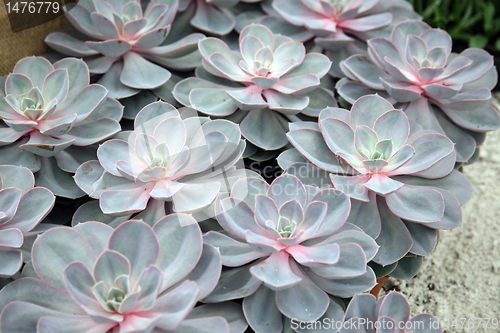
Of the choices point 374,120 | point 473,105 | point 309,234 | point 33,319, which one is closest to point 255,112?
point 374,120

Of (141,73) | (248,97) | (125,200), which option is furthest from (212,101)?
(125,200)

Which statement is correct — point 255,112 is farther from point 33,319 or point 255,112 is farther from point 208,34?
point 33,319

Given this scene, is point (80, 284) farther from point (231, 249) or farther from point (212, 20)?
point (212, 20)

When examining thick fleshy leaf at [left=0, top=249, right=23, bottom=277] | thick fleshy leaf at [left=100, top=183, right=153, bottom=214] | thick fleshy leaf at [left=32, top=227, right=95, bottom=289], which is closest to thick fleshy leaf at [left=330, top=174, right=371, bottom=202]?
thick fleshy leaf at [left=100, top=183, right=153, bottom=214]

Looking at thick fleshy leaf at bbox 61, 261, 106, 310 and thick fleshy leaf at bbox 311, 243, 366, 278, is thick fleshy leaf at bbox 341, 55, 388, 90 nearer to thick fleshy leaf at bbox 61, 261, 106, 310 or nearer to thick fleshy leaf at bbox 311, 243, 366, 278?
thick fleshy leaf at bbox 311, 243, 366, 278

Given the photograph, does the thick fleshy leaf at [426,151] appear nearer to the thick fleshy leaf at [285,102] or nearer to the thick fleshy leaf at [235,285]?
the thick fleshy leaf at [285,102]

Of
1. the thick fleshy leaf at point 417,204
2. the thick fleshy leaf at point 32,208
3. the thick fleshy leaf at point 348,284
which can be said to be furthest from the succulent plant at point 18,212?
the thick fleshy leaf at point 417,204
